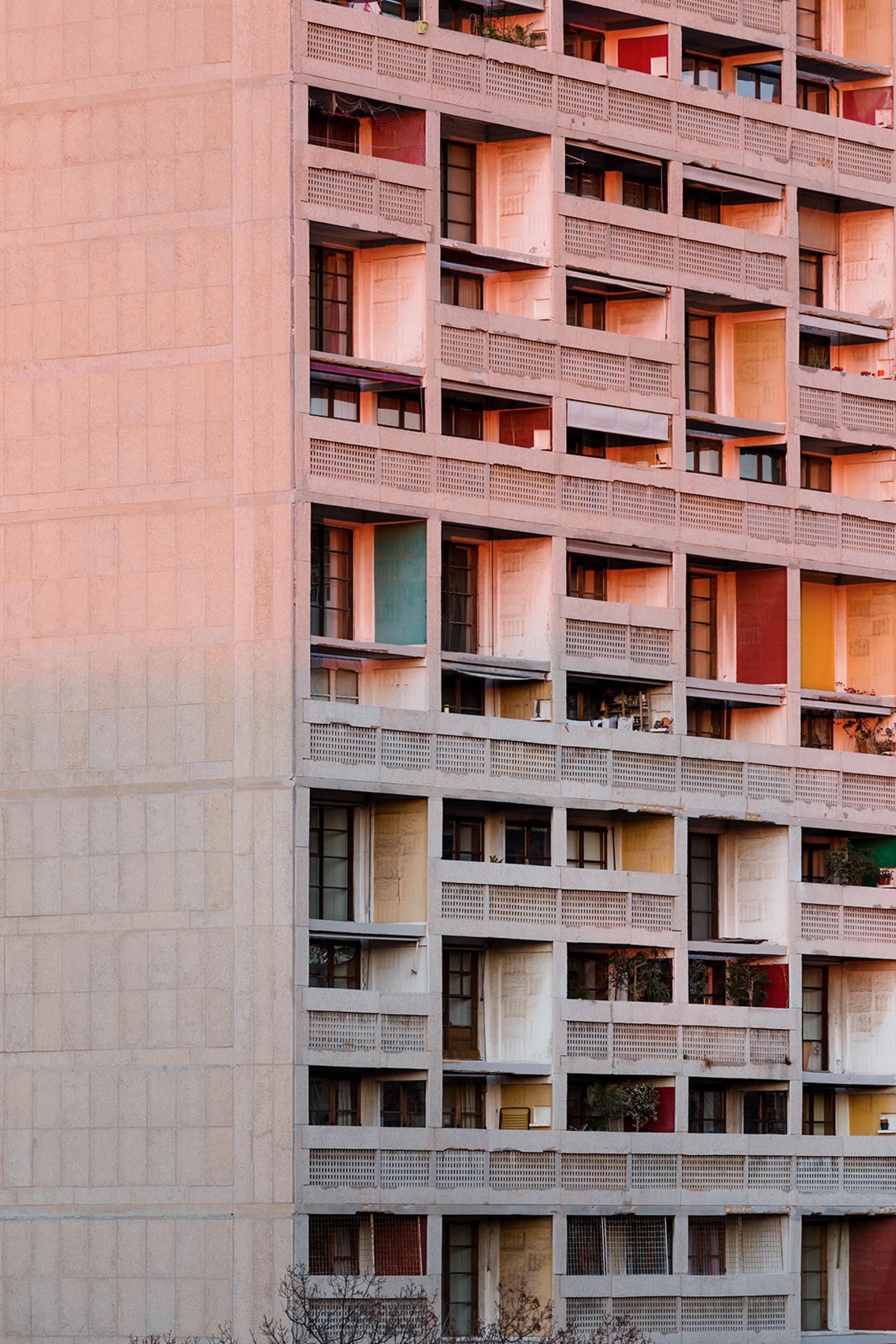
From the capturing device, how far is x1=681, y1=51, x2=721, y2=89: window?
194 feet

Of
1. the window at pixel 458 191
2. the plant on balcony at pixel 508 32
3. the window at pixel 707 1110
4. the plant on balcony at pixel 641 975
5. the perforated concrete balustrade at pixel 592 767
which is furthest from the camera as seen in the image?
the window at pixel 707 1110

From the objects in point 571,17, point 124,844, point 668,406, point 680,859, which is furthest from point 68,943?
point 571,17

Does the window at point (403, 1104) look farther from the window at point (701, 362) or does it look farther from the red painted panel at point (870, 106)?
the red painted panel at point (870, 106)

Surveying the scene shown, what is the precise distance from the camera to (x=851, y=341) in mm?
60594

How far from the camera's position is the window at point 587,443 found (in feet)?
186

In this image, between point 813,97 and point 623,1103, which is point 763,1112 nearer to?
point 623,1103

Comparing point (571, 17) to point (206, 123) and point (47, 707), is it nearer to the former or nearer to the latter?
point (206, 123)

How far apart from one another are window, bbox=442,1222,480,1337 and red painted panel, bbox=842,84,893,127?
73.8ft

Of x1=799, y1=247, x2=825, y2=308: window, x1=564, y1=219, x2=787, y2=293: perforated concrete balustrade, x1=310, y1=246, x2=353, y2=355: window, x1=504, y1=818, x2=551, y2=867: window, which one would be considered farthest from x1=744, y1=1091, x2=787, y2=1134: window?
x1=310, y1=246, x2=353, y2=355: window

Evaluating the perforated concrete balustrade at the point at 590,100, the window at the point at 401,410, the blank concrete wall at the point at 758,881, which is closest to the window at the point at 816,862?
the blank concrete wall at the point at 758,881

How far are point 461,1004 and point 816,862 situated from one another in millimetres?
8221

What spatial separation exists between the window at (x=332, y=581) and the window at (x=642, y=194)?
8.95 metres

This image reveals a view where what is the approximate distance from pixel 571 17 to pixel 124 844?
17.1 metres

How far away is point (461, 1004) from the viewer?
54219 millimetres
